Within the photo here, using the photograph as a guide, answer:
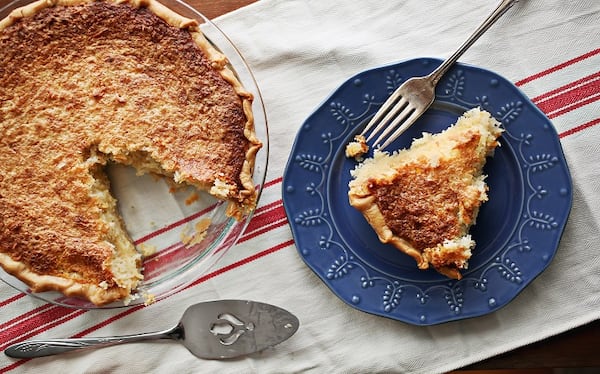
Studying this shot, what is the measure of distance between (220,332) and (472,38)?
1.85 meters

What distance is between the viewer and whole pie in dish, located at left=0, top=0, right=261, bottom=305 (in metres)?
2.60

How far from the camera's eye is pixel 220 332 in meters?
2.82

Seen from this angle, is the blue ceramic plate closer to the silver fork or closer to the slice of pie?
the silver fork

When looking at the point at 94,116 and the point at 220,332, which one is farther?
the point at 220,332

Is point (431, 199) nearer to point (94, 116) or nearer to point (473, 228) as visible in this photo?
point (473, 228)

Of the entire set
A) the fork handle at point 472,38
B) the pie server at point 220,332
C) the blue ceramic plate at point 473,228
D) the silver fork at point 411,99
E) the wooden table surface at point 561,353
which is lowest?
the wooden table surface at point 561,353

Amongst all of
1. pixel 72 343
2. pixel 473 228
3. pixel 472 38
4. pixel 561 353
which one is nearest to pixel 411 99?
pixel 472 38

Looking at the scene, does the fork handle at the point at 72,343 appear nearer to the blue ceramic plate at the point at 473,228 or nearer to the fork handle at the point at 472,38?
the blue ceramic plate at the point at 473,228

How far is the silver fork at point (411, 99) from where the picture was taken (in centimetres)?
267

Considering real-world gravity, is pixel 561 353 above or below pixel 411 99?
below

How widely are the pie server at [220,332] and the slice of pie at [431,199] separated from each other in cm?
69

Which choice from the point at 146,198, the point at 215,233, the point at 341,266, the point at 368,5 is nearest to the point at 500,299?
the point at 341,266

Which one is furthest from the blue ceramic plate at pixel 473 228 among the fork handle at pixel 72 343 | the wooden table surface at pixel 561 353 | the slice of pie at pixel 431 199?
the fork handle at pixel 72 343

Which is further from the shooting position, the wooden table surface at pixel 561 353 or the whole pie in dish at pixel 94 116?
the wooden table surface at pixel 561 353
